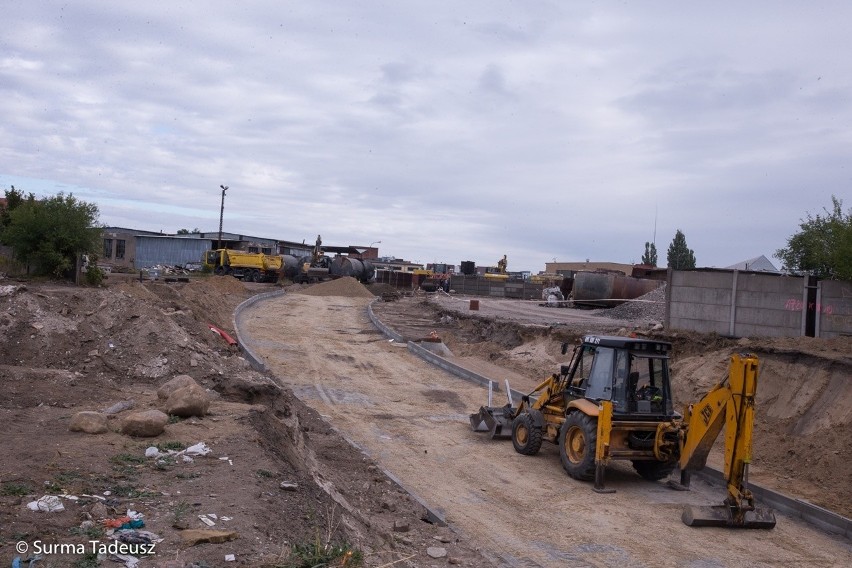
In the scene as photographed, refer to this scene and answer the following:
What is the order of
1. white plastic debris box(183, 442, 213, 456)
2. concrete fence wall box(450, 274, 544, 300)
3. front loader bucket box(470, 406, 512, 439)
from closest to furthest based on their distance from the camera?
white plastic debris box(183, 442, 213, 456)
front loader bucket box(470, 406, 512, 439)
concrete fence wall box(450, 274, 544, 300)

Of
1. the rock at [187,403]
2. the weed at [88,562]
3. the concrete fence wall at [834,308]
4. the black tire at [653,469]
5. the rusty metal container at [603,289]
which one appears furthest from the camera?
the rusty metal container at [603,289]

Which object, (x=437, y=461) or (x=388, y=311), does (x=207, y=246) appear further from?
(x=437, y=461)

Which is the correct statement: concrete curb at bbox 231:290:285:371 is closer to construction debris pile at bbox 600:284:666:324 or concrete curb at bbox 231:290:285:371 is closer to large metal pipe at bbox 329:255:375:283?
large metal pipe at bbox 329:255:375:283

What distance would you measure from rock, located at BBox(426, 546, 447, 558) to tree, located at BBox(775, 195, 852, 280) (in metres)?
13.6

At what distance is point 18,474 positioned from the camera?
665 centimetres

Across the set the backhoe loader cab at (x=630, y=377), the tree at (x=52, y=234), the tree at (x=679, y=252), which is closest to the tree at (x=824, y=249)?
the backhoe loader cab at (x=630, y=377)

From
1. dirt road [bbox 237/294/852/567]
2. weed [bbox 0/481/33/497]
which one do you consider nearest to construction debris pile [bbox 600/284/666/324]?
dirt road [bbox 237/294/852/567]

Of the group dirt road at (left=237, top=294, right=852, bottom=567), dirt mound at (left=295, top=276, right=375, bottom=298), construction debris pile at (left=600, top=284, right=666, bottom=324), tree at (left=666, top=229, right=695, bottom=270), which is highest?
tree at (left=666, top=229, right=695, bottom=270)

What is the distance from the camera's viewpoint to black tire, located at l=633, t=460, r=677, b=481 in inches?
448

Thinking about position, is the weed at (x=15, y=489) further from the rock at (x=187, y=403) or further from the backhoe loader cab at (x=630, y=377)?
the backhoe loader cab at (x=630, y=377)

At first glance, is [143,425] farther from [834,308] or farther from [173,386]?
[834,308]

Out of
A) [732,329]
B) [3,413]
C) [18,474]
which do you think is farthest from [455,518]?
[732,329]

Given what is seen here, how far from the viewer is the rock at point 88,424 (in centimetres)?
867

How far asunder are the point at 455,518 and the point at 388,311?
32440 mm
